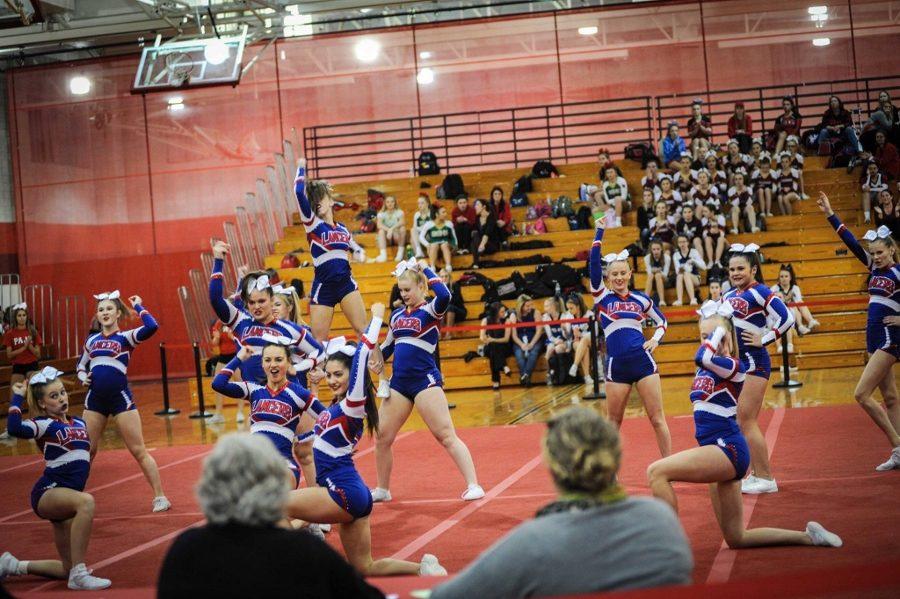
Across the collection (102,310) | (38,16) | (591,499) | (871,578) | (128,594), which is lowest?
(128,594)

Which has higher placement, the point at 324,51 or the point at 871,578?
the point at 324,51

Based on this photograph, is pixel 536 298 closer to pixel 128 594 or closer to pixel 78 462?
pixel 78 462

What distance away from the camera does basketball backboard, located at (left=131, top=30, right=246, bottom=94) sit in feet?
51.1

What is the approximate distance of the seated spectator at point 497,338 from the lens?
1513 cm

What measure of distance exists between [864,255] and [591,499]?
6.27 meters

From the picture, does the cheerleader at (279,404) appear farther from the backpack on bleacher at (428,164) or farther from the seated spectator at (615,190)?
the backpack on bleacher at (428,164)

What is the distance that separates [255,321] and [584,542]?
5189 millimetres

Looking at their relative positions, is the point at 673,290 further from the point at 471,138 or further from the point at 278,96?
the point at 278,96

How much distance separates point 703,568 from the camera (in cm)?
512

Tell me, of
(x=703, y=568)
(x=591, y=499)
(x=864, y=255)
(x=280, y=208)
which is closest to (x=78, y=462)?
(x=703, y=568)

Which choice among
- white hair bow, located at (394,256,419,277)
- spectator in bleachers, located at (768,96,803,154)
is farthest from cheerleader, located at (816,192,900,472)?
spectator in bleachers, located at (768,96,803,154)

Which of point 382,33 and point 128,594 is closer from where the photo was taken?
point 128,594

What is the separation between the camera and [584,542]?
2598 millimetres

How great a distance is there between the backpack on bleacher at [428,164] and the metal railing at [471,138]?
28 cm
